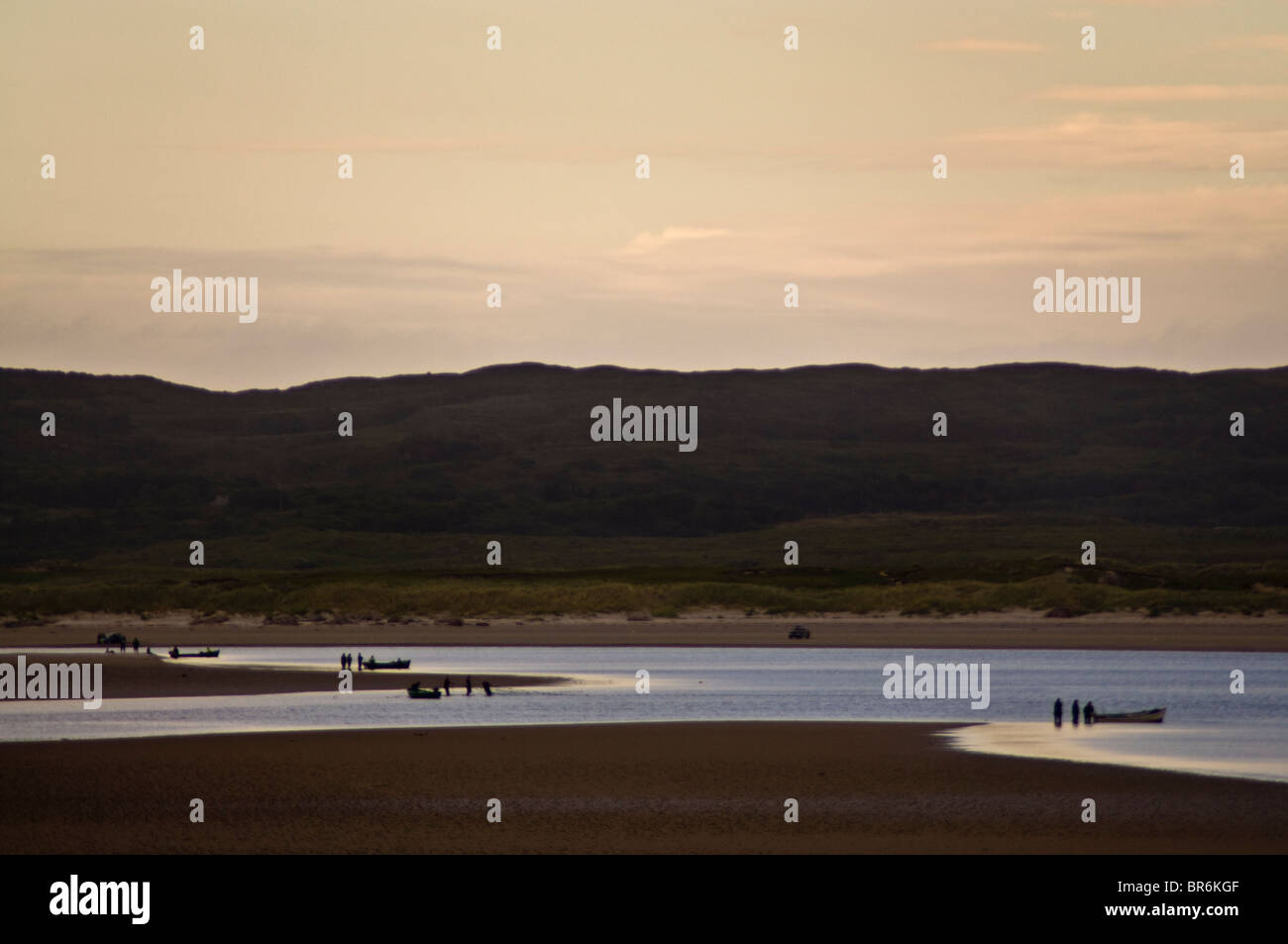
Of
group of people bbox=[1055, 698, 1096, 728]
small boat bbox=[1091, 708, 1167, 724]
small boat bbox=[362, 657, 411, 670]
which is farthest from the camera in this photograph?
small boat bbox=[362, 657, 411, 670]

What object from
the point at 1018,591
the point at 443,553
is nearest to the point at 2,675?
the point at 1018,591

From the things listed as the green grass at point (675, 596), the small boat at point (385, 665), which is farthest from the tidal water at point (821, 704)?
the green grass at point (675, 596)

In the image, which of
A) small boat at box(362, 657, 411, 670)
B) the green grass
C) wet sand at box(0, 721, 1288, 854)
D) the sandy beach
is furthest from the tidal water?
the green grass

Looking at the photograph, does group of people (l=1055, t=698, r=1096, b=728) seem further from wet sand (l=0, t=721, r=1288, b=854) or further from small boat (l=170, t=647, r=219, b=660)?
small boat (l=170, t=647, r=219, b=660)

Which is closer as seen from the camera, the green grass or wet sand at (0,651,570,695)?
wet sand at (0,651,570,695)

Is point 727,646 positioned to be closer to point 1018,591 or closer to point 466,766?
point 1018,591
